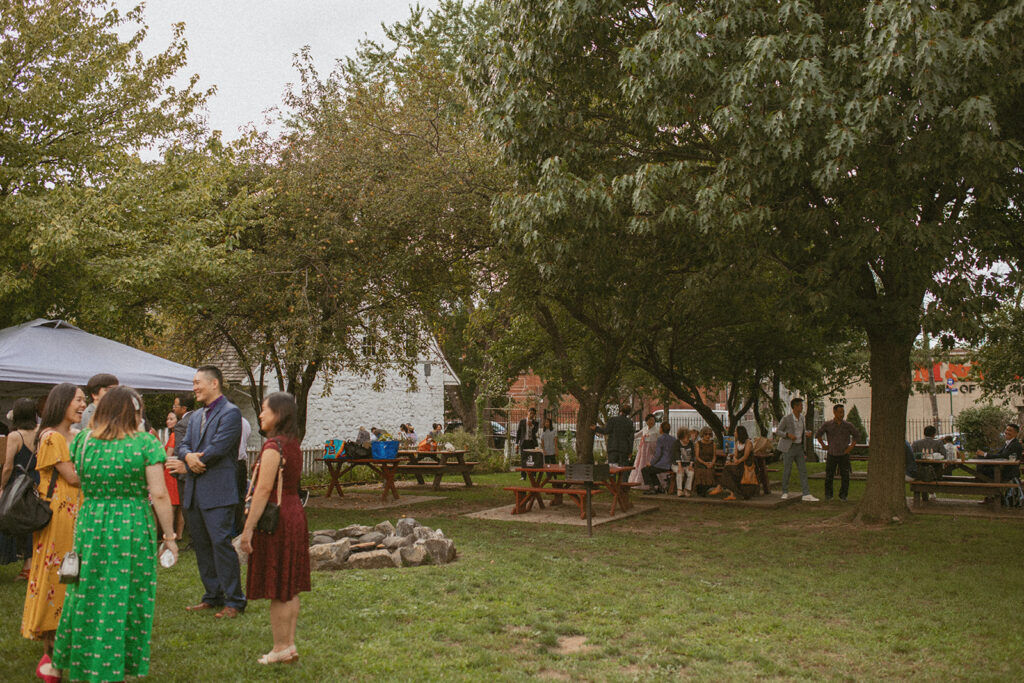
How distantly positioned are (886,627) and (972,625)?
0.69 meters

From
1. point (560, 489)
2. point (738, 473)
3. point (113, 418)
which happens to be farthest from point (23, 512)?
point (738, 473)

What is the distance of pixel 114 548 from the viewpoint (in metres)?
4.41

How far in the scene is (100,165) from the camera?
1245cm

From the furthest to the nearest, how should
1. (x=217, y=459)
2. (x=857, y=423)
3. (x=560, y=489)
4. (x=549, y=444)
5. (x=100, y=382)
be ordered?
(x=857, y=423), (x=549, y=444), (x=560, y=489), (x=217, y=459), (x=100, y=382)

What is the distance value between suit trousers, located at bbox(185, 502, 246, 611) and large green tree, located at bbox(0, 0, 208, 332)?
18.4 feet

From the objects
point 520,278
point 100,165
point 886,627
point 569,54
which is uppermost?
point 569,54

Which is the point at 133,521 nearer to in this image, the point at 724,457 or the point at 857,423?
the point at 724,457

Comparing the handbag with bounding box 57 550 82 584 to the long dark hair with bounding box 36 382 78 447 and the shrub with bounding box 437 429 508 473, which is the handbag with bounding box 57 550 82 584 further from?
the shrub with bounding box 437 429 508 473

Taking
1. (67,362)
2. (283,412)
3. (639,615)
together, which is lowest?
(639,615)

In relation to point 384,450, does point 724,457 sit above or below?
below

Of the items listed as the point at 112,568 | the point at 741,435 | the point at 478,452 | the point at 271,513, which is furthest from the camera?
the point at 478,452

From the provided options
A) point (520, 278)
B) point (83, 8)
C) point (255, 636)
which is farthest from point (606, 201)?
point (83, 8)

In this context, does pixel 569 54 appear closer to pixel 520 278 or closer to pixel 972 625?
pixel 520 278

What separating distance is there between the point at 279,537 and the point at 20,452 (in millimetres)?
3291
